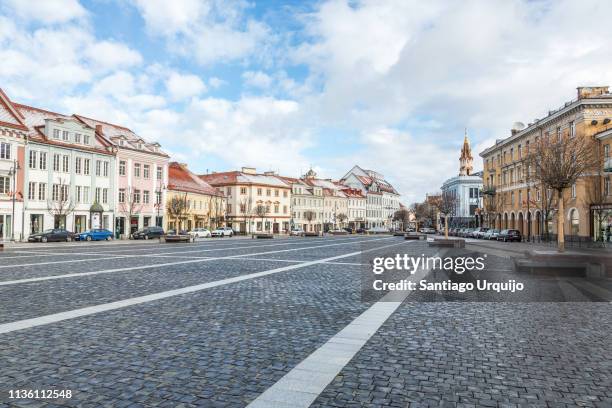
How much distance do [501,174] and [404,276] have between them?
5781 centimetres

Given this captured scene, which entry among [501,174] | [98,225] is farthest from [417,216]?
[98,225]

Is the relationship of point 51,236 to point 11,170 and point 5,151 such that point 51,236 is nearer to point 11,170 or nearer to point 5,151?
point 11,170

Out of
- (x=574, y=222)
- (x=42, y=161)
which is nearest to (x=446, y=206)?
(x=574, y=222)

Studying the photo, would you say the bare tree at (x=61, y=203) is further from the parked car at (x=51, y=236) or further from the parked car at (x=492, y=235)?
the parked car at (x=492, y=235)

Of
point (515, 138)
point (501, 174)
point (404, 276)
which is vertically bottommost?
point (404, 276)

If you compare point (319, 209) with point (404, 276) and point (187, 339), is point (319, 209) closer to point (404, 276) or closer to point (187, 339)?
point (404, 276)

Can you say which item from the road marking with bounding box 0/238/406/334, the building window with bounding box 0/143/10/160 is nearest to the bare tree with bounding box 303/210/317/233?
the building window with bounding box 0/143/10/160

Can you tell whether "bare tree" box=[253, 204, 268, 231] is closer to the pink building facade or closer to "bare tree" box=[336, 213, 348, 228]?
the pink building facade

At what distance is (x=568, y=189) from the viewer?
45000mm

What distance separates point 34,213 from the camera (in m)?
43.4

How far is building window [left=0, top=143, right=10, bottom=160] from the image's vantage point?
4041 centimetres

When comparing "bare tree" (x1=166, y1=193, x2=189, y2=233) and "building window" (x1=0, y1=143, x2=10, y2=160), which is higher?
"building window" (x1=0, y1=143, x2=10, y2=160)

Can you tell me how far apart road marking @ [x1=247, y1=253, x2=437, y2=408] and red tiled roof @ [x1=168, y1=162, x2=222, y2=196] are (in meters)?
59.2

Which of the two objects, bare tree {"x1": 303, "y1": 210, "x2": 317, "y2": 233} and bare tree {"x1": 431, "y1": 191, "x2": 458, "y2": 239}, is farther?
bare tree {"x1": 303, "y1": 210, "x2": 317, "y2": 233}
